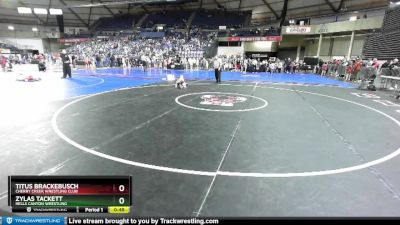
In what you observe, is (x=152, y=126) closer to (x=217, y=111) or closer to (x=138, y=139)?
(x=138, y=139)

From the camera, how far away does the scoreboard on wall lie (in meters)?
2.35

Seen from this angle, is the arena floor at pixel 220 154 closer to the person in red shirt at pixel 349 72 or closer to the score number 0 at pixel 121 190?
the score number 0 at pixel 121 190

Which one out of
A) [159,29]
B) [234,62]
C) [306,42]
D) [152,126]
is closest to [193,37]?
[159,29]

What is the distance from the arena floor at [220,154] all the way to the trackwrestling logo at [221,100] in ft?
1.88

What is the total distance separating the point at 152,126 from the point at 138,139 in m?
1.03

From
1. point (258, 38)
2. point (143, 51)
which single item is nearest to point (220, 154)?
point (258, 38)

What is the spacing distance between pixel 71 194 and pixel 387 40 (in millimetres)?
29228

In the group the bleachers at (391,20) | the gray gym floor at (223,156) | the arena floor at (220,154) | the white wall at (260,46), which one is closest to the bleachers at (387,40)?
the bleachers at (391,20)

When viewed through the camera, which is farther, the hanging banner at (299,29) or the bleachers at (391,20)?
the hanging banner at (299,29)

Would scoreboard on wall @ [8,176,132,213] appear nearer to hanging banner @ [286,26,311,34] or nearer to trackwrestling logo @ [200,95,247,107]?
trackwrestling logo @ [200,95,247,107]

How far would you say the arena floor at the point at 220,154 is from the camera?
3.26m

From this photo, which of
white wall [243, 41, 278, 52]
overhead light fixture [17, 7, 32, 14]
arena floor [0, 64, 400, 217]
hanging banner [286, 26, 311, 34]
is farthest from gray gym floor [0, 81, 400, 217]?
overhead light fixture [17, 7, 32, 14]

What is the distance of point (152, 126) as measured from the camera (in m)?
6.57

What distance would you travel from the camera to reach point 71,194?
2375 millimetres
